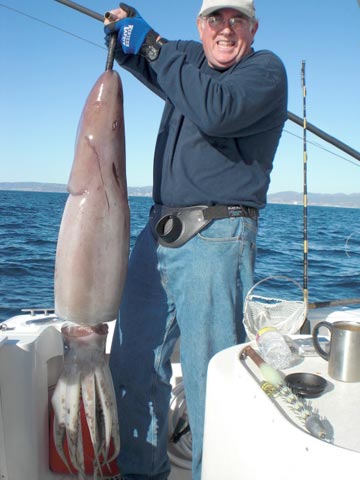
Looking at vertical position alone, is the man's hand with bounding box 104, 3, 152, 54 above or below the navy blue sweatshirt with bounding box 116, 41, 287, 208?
above

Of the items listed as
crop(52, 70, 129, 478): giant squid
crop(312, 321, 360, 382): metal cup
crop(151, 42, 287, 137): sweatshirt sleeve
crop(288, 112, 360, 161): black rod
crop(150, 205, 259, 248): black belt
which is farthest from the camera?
crop(288, 112, 360, 161): black rod

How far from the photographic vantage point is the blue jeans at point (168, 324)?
2.57 meters

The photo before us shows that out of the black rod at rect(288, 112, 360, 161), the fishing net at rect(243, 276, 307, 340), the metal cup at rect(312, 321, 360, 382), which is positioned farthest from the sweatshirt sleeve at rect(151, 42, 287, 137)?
the black rod at rect(288, 112, 360, 161)

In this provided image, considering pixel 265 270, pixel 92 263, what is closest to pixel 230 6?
pixel 92 263

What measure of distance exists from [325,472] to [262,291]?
8.66 meters

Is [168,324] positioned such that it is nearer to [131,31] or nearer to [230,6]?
[131,31]

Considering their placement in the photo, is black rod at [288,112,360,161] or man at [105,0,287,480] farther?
black rod at [288,112,360,161]

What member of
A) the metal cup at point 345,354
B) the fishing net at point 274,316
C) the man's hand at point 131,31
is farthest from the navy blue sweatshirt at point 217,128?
the metal cup at point 345,354

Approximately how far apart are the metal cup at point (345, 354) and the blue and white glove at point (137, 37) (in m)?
1.52

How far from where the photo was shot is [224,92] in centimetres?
233

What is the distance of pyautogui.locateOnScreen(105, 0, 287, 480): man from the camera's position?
2428 millimetres

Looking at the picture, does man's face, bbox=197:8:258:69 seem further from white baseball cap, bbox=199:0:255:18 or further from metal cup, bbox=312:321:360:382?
metal cup, bbox=312:321:360:382

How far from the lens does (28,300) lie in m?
10.5

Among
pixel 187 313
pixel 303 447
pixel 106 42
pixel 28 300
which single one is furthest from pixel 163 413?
pixel 28 300
